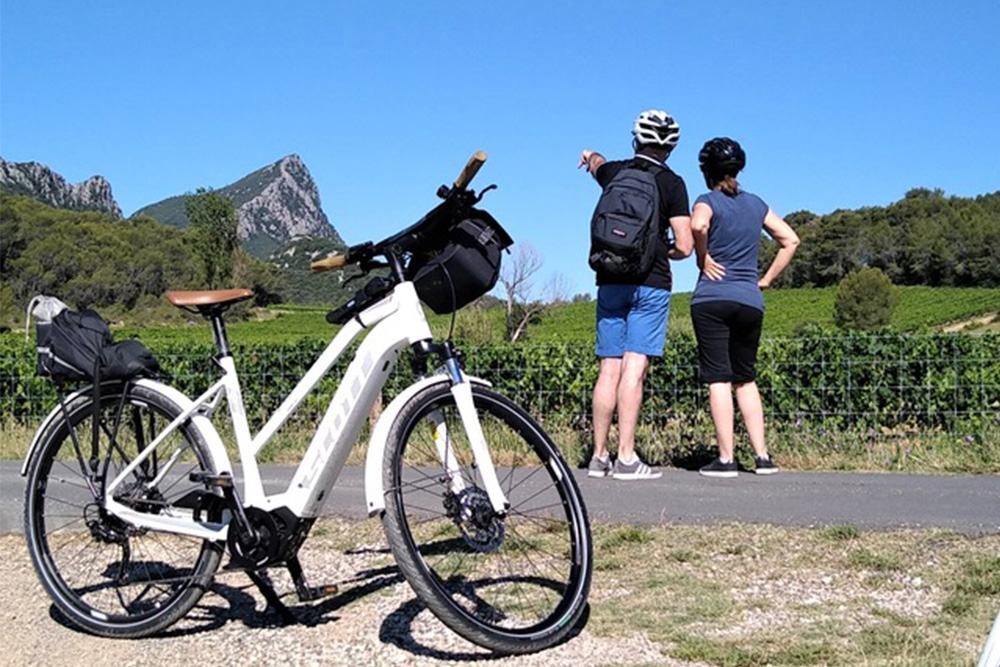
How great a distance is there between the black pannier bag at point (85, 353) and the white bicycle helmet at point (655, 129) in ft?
11.6

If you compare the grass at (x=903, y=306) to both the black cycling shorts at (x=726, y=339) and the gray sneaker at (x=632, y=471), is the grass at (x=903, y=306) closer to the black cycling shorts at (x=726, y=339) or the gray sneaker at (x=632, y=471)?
the black cycling shorts at (x=726, y=339)

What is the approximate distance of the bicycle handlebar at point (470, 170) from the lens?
154 inches

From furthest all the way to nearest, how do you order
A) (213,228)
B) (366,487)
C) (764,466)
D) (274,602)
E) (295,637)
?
(213,228)
(764,466)
(274,602)
(295,637)
(366,487)

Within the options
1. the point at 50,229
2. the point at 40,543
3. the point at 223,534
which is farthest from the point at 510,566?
the point at 50,229

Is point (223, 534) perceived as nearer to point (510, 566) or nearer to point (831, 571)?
point (510, 566)

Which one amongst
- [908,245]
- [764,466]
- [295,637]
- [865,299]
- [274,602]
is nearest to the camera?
[295,637]

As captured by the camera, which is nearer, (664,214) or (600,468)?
(664,214)

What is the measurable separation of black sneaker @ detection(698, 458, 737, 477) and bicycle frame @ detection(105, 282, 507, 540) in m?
3.57

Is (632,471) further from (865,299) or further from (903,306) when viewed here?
(903,306)

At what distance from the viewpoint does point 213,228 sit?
364ft

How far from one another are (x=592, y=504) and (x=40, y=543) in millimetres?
2821

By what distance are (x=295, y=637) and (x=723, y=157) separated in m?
4.33

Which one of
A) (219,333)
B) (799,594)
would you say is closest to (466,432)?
(219,333)

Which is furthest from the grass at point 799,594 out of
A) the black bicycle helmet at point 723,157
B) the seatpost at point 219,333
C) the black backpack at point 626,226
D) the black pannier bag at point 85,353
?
the black bicycle helmet at point 723,157
